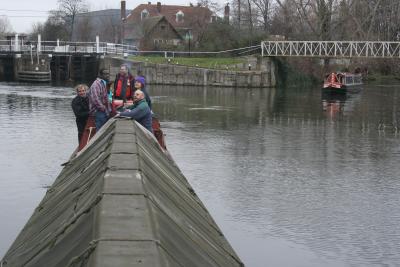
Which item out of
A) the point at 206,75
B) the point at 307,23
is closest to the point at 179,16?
the point at 307,23

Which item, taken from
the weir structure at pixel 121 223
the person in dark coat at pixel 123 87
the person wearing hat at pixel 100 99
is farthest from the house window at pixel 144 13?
the weir structure at pixel 121 223

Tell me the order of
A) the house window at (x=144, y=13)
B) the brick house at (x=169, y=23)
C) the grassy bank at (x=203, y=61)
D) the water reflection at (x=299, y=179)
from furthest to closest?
the house window at (x=144, y=13)
the brick house at (x=169, y=23)
the grassy bank at (x=203, y=61)
the water reflection at (x=299, y=179)

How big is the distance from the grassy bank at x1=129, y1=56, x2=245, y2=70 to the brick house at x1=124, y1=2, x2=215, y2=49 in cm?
720

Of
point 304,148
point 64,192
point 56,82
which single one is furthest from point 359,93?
point 64,192

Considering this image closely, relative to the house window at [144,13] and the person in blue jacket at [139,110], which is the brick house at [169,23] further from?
the person in blue jacket at [139,110]

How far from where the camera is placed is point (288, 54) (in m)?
63.5

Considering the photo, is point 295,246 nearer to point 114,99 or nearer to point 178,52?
point 114,99

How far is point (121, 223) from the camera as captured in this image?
5258mm

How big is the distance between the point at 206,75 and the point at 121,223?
54968 mm

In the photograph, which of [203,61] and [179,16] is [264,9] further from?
[179,16]

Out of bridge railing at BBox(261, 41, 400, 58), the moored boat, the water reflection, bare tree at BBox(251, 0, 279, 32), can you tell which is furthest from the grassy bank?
the water reflection

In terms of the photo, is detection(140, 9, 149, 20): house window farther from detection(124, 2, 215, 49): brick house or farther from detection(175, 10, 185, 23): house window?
detection(175, 10, 185, 23): house window

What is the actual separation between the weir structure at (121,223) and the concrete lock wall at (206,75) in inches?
1979

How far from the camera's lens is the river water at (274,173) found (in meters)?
11.6
